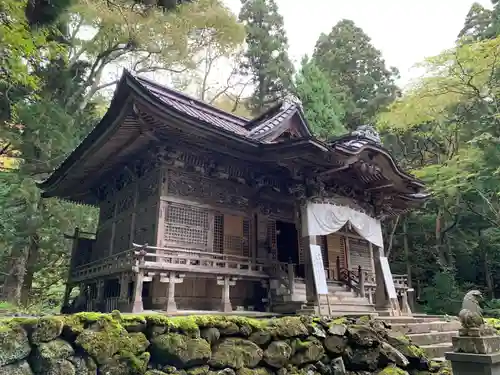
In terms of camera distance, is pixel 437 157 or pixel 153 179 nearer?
pixel 153 179

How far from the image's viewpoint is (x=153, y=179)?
1077cm

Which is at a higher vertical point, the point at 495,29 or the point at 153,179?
the point at 495,29

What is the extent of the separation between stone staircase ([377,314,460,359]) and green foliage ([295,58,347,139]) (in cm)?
1379

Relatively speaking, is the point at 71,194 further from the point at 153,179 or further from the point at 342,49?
the point at 342,49

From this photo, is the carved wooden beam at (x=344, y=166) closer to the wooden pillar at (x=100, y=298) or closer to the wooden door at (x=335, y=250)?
the wooden door at (x=335, y=250)

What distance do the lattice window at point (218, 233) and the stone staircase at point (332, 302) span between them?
209cm

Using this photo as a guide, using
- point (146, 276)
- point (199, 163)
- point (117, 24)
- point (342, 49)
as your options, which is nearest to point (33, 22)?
point (146, 276)

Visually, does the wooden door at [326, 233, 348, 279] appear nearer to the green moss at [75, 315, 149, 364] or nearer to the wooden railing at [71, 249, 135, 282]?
the wooden railing at [71, 249, 135, 282]

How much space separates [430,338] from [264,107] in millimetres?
23614

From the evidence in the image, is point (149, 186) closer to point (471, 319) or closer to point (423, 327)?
point (423, 327)

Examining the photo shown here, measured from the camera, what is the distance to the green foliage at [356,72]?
92.1 feet

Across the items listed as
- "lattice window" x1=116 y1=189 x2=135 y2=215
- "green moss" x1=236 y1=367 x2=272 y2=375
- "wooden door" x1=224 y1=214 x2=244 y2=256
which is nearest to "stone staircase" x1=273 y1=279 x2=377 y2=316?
"wooden door" x1=224 y1=214 x2=244 y2=256

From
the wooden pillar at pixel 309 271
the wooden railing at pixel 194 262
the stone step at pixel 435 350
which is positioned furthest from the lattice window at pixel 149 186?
the stone step at pixel 435 350

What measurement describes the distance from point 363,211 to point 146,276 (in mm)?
7559
